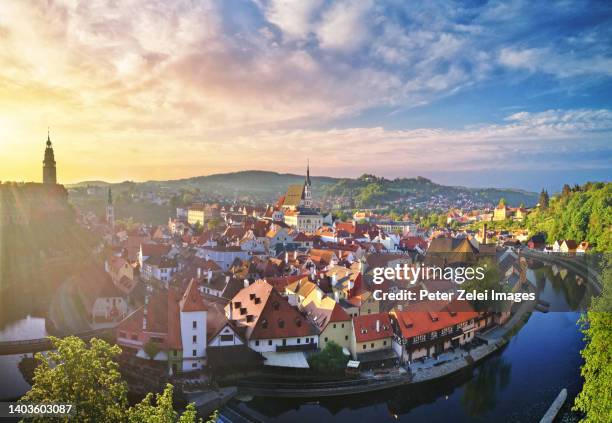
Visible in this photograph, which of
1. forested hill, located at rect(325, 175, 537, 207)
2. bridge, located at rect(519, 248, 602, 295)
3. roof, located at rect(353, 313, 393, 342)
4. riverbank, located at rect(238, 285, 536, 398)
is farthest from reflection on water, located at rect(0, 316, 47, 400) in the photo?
forested hill, located at rect(325, 175, 537, 207)

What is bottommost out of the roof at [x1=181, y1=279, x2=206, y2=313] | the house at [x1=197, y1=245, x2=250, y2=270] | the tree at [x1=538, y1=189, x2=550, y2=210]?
the house at [x1=197, y1=245, x2=250, y2=270]

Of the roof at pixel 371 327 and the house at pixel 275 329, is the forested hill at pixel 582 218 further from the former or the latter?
the house at pixel 275 329

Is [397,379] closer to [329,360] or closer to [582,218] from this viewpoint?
[329,360]

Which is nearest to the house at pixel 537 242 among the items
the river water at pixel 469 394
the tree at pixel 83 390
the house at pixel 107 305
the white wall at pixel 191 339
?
the river water at pixel 469 394

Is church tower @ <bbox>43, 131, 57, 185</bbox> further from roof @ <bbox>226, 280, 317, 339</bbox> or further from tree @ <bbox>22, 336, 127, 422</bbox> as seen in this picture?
tree @ <bbox>22, 336, 127, 422</bbox>

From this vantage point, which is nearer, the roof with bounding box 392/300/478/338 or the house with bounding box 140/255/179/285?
the roof with bounding box 392/300/478/338

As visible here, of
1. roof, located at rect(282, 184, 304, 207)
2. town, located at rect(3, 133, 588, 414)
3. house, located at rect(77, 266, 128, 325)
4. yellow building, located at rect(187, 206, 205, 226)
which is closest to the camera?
town, located at rect(3, 133, 588, 414)

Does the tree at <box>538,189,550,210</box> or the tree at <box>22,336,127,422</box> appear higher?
the tree at <box>538,189,550,210</box>

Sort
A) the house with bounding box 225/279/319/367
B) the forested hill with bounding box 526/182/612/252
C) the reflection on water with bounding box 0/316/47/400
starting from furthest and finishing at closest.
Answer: the forested hill with bounding box 526/182/612/252
the house with bounding box 225/279/319/367
the reflection on water with bounding box 0/316/47/400

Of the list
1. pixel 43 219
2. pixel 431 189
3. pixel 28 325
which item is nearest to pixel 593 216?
pixel 28 325
